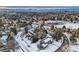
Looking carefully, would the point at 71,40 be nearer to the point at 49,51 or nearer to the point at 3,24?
the point at 49,51

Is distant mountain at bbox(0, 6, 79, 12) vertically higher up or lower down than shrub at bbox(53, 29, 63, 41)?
higher up

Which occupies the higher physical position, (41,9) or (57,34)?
(41,9)

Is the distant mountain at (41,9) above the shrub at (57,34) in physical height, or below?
above

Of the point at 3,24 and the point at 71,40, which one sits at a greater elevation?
the point at 3,24

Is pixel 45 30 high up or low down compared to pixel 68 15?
down

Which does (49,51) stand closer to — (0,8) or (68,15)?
(68,15)
